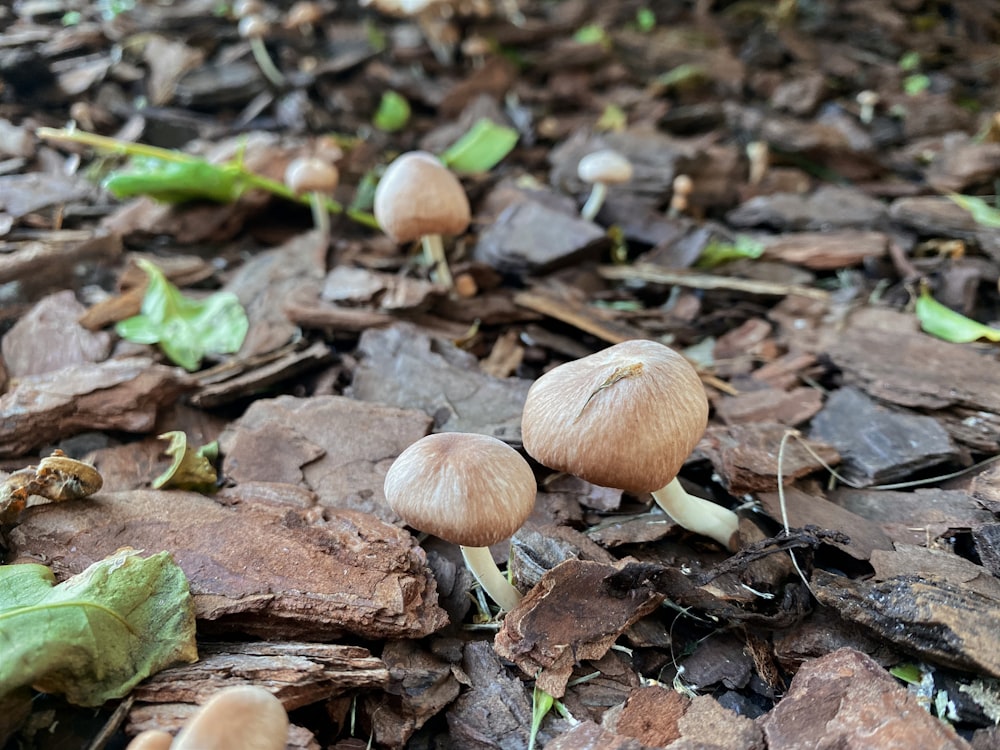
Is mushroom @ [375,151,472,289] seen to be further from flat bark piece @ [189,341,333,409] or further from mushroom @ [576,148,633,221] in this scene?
mushroom @ [576,148,633,221]

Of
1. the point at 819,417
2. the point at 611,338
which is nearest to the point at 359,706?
the point at 611,338

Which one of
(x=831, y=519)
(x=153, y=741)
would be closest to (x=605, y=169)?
(x=831, y=519)


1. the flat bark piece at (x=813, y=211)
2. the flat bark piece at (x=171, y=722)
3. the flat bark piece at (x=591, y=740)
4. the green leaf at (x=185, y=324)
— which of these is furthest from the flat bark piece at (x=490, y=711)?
the flat bark piece at (x=813, y=211)

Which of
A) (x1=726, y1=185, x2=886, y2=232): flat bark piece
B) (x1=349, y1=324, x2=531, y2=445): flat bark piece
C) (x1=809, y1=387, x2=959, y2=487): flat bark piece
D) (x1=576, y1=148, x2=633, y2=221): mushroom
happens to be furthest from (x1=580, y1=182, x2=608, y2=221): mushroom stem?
(x1=809, y1=387, x2=959, y2=487): flat bark piece

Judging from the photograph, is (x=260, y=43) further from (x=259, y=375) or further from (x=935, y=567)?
(x=935, y=567)

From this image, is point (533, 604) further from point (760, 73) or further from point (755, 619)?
point (760, 73)
